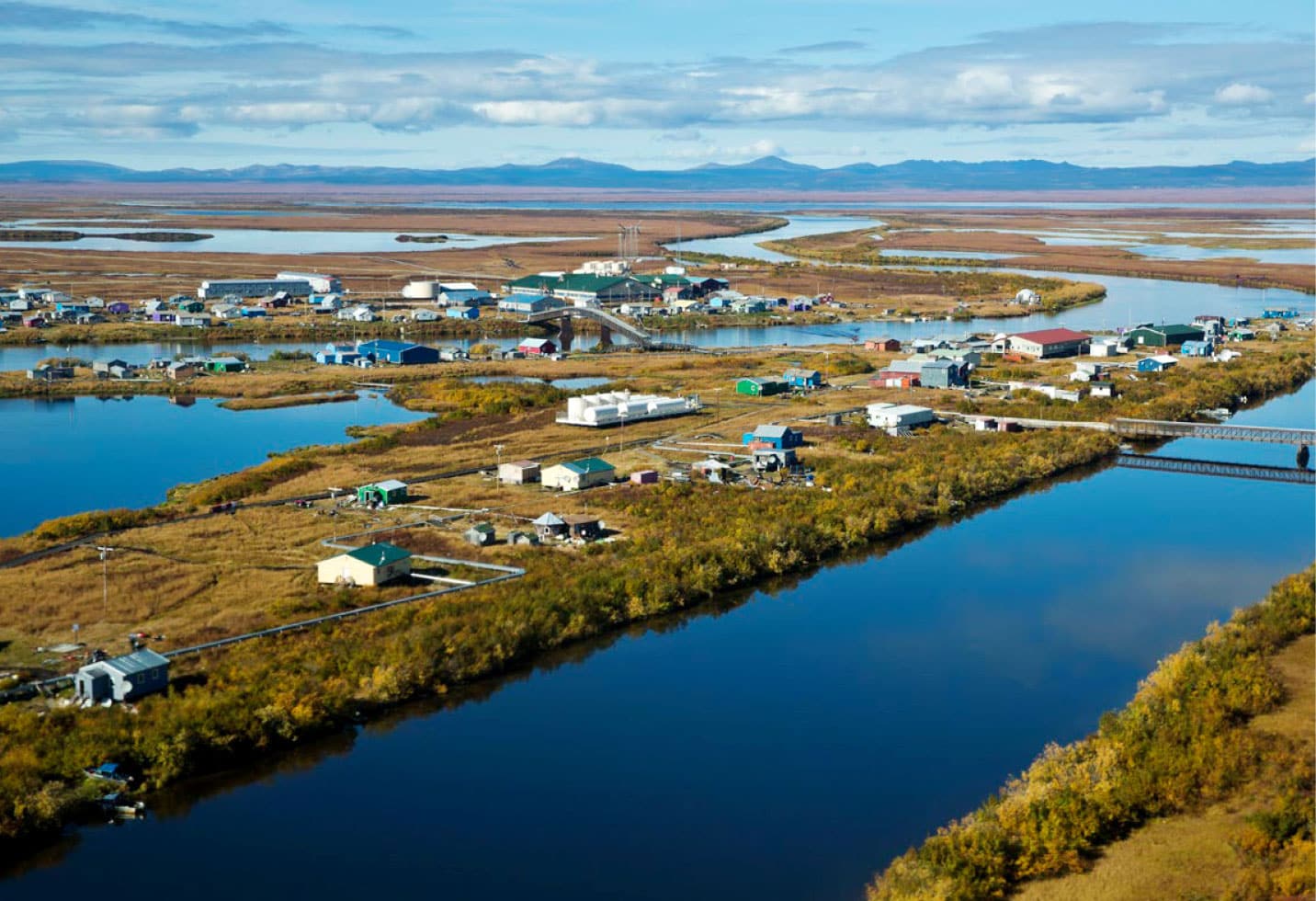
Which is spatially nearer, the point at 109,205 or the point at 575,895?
the point at 575,895

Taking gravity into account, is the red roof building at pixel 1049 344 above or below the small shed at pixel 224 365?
above

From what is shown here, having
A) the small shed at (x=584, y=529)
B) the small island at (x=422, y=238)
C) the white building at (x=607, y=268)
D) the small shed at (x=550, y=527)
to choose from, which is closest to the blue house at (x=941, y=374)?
the small shed at (x=584, y=529)

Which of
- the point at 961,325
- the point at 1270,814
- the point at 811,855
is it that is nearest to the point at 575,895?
the point at 811,855

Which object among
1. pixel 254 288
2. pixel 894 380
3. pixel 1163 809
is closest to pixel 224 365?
pixel 254 288

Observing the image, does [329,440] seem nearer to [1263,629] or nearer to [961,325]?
[1263,629]

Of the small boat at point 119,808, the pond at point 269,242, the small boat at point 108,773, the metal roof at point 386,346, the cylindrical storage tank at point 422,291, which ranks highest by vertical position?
the pond at point 269,242

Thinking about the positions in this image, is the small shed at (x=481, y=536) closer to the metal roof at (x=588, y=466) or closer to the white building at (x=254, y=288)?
the metal roof at (x=588, y=466)

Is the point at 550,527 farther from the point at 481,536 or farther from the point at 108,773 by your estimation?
the point at 108,773

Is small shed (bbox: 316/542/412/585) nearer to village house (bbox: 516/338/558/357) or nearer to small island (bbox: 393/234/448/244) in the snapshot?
village house (bbox: 516/338/558/357)
